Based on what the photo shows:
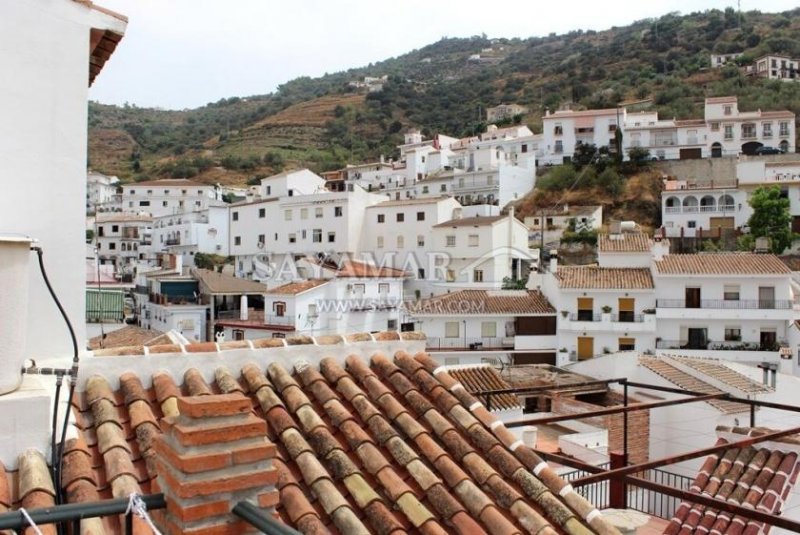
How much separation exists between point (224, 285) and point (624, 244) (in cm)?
2414

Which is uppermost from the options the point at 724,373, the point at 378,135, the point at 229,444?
the point at 378,135

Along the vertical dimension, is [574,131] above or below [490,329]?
above

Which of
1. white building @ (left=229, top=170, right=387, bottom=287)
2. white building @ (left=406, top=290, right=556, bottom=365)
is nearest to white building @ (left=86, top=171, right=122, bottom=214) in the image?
white building @ (left=229, top=170, right=387, bottom=287)

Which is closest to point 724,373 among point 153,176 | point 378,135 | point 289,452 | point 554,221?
point 289,452

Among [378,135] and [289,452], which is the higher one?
[378,135]

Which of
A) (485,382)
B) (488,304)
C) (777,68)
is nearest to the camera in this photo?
(485,382)

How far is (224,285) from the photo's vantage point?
40.2 meters

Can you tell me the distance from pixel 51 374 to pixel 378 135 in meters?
117

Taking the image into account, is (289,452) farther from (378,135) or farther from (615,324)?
(378,135)

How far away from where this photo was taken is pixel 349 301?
1455 inches

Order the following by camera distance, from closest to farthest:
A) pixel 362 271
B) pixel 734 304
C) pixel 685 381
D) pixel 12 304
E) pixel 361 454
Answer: pixel 12 304 < pixel 361 454 < pixel 685 381 < pixel 734 304 < pixel 362 271

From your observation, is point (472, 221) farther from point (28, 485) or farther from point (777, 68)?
point (777, 68)

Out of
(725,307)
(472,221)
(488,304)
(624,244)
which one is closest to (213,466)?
(488,304)

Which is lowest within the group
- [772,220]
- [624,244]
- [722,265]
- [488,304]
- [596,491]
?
[596,491]
